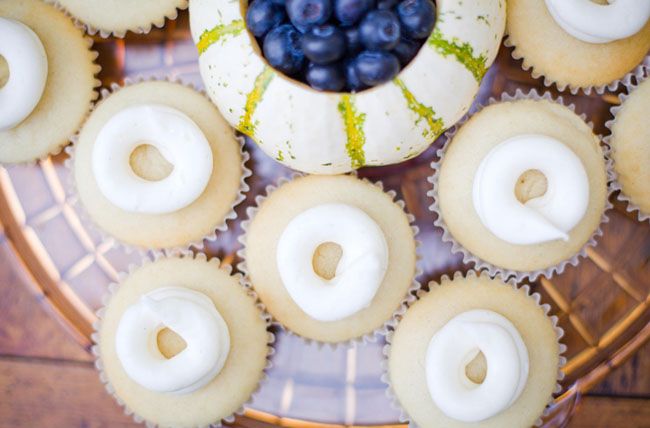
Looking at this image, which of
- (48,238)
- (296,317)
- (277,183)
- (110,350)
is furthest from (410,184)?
(48,238)

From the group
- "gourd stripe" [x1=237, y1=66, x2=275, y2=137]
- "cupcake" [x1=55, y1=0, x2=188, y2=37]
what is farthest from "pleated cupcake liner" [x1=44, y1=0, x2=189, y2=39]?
"gourd stripe" [x1=237, y1=66, x2=275, y2=137]

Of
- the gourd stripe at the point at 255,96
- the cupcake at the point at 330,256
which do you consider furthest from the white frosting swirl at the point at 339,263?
the gourd stripe at the point at 255,96

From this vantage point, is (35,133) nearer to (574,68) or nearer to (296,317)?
(296,317)

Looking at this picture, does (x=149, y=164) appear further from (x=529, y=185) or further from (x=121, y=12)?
(x=529, y=185)

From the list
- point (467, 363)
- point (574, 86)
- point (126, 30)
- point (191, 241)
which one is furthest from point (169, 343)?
point (574, 86)

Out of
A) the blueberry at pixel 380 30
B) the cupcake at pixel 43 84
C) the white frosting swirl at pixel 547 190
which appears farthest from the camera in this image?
the cupcake at pixel 43 84

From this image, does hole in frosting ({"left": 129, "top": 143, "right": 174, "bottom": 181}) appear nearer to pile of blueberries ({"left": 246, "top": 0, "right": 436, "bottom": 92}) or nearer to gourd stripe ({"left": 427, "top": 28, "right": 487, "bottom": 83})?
pile of blueberries ({"left": 246, "top": 0, "right": 436, "bottom": 92})

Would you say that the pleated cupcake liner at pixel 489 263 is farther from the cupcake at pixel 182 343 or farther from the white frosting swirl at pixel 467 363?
the cupcake at pixel 182 343
